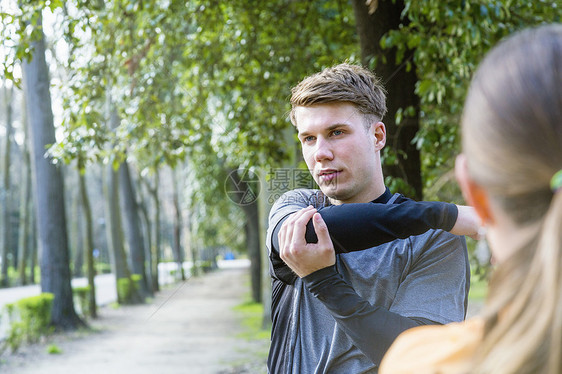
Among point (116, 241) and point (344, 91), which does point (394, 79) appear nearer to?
point (344, 91)

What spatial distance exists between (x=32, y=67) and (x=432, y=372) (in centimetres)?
1382

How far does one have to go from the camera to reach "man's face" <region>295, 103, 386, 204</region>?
212cm

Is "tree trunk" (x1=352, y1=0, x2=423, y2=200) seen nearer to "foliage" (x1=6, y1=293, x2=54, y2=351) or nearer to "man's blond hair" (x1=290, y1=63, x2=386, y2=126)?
"man's blond hair" (x1=290, y1=63, x2=386, y2=126)

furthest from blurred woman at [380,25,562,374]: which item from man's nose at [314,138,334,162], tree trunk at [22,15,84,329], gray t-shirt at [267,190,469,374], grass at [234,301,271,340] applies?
tree trunk at [22,15,84,329]

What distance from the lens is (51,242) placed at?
1438cm

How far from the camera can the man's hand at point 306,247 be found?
1641 millimetres

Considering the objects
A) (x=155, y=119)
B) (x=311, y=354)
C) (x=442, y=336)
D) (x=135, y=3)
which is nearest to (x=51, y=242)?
(x=155, y=119)

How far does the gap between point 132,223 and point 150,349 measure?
9.87 m

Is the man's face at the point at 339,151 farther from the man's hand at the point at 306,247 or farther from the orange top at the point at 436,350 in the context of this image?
the orange top at the point at 436,350

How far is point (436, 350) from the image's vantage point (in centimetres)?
103

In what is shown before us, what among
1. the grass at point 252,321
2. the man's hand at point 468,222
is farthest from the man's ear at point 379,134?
the grass at point 252,321

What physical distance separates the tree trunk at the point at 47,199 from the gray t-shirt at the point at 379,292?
492 inches

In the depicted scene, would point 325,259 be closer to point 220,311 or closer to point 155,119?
point 155,119

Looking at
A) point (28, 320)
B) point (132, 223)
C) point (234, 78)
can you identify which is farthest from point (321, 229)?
point (132, 223)
